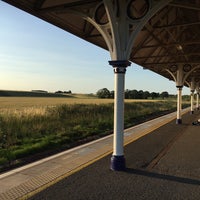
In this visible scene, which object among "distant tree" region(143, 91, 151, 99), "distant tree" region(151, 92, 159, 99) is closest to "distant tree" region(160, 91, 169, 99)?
"distant tree" region(151, 92, 159, 99)

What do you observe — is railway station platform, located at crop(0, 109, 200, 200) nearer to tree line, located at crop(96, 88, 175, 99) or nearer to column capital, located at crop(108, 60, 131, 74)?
column capital, located at crop(108, 60, 131, 74)

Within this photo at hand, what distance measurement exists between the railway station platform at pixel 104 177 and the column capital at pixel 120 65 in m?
2.65

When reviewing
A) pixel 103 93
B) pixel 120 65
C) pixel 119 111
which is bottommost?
pixel 119 111

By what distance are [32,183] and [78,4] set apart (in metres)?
4.96

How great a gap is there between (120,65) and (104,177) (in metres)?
2.88

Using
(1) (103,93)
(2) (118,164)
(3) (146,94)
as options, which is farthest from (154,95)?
(2) (118,164)

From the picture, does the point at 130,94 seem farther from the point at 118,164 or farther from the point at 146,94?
the point at 118,164

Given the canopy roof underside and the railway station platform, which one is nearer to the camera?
the railway station platform

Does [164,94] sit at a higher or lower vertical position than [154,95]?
higher

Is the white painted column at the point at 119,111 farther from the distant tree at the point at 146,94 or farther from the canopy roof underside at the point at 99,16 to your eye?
the distant tree at the point at 146,94

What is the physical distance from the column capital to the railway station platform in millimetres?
2648

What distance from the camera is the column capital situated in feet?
23.0

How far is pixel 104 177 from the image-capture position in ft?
21.0

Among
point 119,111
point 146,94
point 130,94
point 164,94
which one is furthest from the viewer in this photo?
point 164,94
